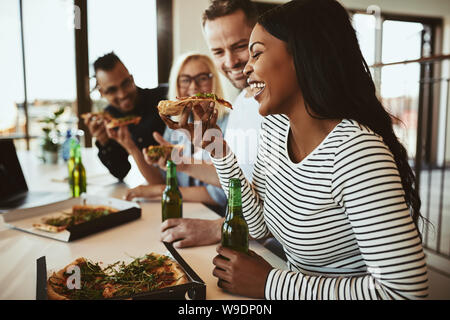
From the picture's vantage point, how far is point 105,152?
222cm

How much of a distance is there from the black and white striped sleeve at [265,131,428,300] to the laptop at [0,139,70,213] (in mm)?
1208

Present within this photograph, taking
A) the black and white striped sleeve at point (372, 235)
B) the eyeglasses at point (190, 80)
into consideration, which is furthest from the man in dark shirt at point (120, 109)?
the black and white striped sleeve at point (372, 235)

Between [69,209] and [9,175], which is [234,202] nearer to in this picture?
[69,209]

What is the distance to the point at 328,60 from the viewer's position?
81 cm

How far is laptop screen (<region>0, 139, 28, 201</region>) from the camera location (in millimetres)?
1651

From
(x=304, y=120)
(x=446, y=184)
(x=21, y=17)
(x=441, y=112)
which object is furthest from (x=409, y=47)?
(x=304, y=120)

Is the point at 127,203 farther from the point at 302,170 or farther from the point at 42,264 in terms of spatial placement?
the point at 302,170

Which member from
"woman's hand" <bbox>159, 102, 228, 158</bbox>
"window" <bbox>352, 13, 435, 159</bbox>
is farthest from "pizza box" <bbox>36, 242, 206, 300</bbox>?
"window" <bbox>352, 13, 435, 159</bbox>

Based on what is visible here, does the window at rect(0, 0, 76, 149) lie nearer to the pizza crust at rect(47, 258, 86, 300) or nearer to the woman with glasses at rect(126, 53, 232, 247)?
the woman with glasses at rect(126, 53, 232, 247)

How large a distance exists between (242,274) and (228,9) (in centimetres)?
116

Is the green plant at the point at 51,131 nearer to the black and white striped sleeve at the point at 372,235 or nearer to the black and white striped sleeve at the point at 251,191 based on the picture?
the black and white striped sleeve at the point at 251,191

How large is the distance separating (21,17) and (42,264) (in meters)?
4.55

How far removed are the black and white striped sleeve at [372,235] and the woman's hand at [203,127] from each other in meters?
0.44

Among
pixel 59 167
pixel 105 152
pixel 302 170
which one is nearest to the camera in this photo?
pixel 302 170
